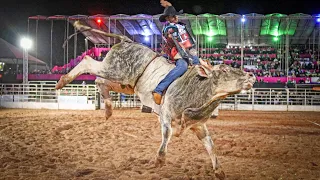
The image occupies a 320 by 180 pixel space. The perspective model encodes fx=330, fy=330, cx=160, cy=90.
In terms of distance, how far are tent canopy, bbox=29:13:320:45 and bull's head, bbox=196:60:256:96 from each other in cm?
1766

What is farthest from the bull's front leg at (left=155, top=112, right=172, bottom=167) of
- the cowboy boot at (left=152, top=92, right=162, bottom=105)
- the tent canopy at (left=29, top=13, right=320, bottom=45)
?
the tent canopy at (left=29, top=13, right=320, bottom=45)

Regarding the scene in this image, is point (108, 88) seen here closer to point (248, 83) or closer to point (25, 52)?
point (248, 83)

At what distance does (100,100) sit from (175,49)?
17.0 m

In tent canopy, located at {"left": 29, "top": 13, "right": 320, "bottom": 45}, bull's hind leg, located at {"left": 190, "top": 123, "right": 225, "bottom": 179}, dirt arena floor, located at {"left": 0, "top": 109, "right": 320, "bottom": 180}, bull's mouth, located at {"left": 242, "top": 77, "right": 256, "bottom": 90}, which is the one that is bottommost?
dirt arena floor, located at {"left": 0, "top": 109, "right": 320, "bottom": 180}

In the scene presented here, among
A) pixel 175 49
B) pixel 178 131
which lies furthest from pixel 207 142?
pixel 175 49

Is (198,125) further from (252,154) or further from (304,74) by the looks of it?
(304,74)

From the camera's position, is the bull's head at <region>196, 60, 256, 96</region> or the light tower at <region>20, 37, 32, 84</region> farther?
the light tower at <region>20, 37, 32, 84</region>

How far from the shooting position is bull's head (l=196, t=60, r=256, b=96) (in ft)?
13.9

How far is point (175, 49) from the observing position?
5207 mm

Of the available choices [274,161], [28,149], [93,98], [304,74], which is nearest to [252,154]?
[274,161]

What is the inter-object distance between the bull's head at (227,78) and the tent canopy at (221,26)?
17.7 metres

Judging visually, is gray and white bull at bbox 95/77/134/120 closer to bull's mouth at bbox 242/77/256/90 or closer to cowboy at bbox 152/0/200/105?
cowboy at bbox 152/0/200/105

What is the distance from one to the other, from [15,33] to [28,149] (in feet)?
110

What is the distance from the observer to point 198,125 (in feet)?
16.6
